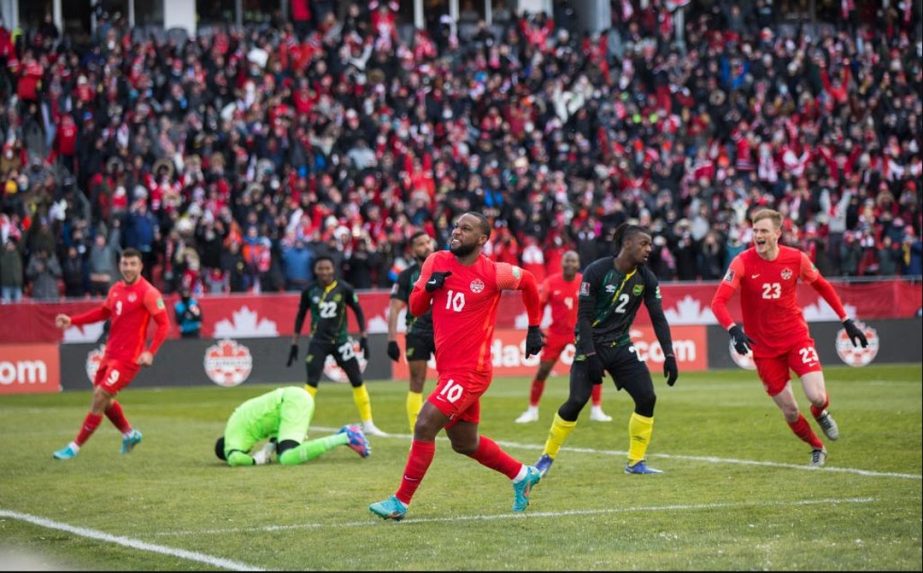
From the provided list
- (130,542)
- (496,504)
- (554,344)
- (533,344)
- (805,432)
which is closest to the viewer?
(130,542)

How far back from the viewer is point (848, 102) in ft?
135

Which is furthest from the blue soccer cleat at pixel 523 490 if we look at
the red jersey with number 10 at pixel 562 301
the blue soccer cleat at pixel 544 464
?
the red jersey with number 10 at pixel 562 301

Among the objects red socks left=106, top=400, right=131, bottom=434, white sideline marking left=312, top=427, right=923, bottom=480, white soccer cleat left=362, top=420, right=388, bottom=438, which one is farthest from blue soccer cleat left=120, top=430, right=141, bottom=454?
white sideline marking left=312, top=427, right=923, bottom=480

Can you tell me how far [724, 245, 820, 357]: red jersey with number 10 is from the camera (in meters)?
14.3

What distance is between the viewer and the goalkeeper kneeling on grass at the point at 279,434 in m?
15.9

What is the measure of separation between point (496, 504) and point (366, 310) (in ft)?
61.9

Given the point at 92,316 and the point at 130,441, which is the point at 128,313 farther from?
the point at 130,441

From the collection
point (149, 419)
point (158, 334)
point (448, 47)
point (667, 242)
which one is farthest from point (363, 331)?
point (448, 47)

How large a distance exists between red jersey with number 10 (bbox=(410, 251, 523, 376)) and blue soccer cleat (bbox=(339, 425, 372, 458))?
510 centimetres

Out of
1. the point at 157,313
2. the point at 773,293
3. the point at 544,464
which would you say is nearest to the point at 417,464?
the point at 544,464

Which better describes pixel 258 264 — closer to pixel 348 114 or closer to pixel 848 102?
pixel 348 114

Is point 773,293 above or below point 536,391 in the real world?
above

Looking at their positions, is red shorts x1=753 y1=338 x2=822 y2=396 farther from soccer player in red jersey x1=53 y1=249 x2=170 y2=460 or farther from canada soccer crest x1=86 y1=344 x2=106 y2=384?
canada soccer crest x1=86 y1=344 x2=106 y2=384

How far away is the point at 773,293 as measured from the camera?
14.4 meters
